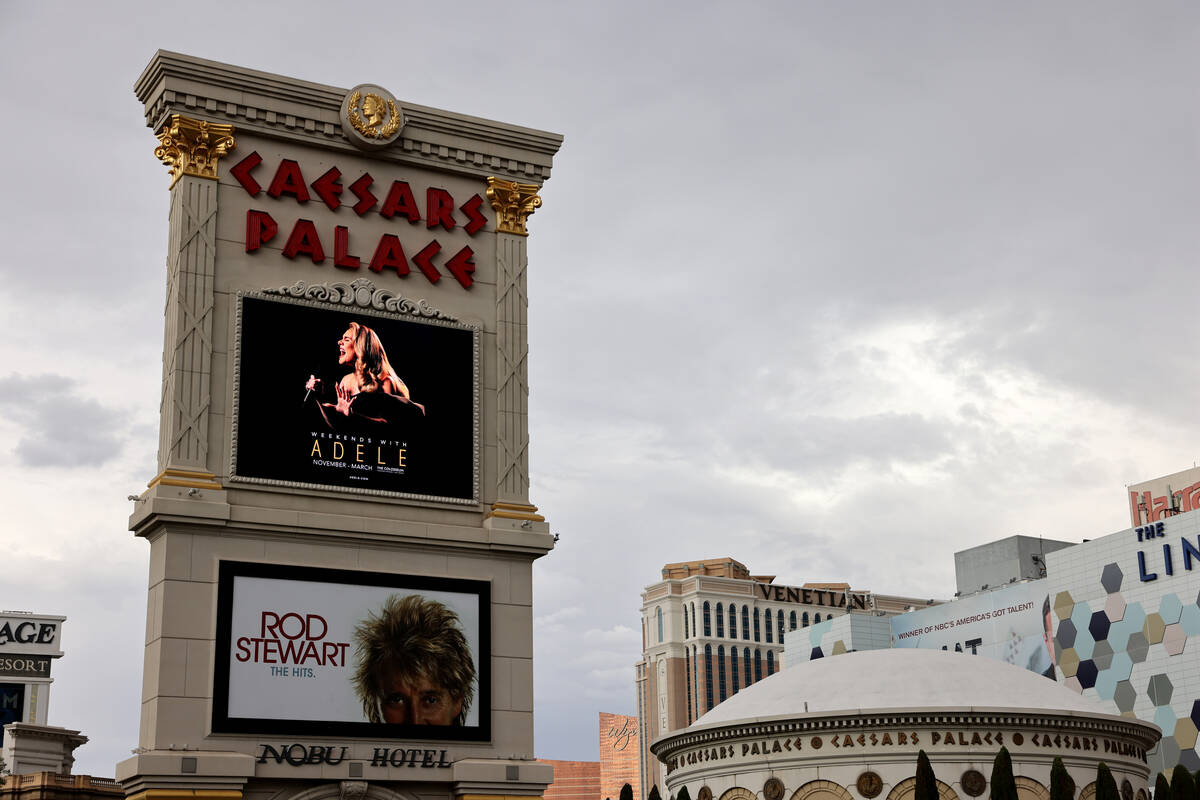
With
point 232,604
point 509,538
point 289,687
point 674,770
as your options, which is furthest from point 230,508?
point 674,770

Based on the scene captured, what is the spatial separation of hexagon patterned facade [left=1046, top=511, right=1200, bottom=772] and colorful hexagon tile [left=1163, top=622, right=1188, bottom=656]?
7 cm

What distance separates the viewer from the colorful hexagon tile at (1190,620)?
333 ft

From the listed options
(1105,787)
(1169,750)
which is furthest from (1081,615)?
(1105,787)

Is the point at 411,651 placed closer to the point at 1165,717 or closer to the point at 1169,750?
the point at 1165,717

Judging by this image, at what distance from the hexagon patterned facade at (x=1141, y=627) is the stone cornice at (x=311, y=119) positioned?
77.5m

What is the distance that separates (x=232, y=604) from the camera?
115 feet

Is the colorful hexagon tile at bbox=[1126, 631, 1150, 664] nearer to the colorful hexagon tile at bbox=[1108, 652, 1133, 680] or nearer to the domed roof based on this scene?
the colorful hexagon tile at bbox=[1108, 652, 1133, 680]

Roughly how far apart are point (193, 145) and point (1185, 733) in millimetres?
89115

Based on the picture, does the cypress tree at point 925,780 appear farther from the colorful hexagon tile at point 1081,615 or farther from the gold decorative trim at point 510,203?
the colorful hexagon tile at point 1081,615

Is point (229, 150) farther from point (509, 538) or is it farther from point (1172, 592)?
point (1172, 592)

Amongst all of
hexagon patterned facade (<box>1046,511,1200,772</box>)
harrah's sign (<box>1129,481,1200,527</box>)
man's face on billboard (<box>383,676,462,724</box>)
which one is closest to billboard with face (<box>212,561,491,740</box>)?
man's face on billboard (<box>383,676,462,724</box>)

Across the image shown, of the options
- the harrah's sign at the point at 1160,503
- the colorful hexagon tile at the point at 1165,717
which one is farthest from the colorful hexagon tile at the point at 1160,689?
the harrah's sign at the point at 1160,503

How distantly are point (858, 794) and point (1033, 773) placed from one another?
6.91 m

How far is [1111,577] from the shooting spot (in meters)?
110
